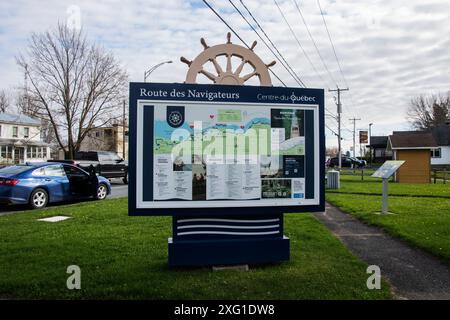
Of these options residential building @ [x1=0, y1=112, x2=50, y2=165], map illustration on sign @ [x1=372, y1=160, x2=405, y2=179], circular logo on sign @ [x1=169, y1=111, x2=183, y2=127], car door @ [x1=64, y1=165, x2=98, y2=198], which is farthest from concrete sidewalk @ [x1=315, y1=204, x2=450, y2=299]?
residential building @ [x1=0, y1=112, x2=50, y2=165]

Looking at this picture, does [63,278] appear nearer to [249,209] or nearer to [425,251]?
[249,209]

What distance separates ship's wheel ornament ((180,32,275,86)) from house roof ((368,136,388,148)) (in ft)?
255

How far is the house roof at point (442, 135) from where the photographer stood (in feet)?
199

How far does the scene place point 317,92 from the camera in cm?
614

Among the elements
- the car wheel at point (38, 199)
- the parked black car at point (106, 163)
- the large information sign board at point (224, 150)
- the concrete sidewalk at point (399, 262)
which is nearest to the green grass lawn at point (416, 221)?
the concrete sidewalk at point (399, 262)

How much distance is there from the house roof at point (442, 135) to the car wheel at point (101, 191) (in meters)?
57.2

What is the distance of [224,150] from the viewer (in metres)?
5.73

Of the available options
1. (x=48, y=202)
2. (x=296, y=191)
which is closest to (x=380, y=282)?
(x=296, y=191)

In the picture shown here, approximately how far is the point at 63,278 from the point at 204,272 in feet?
5.88

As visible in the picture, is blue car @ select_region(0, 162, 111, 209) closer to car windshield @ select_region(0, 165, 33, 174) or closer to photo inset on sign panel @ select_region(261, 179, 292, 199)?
car windshield @ select_region(0, 165, 33, 174)

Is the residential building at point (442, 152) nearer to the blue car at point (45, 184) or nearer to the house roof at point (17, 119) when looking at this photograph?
the blue car at point (45, 184)

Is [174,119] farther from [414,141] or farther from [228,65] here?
[414,141]

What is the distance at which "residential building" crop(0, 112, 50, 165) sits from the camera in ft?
180
